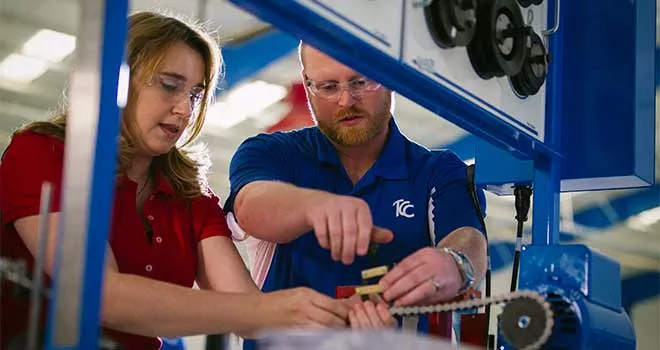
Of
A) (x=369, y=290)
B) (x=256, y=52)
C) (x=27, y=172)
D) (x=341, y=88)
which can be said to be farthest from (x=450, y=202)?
(x=256, y=52)

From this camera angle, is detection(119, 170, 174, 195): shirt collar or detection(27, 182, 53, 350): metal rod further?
detection(119, 170, 174, 195): shirt collar

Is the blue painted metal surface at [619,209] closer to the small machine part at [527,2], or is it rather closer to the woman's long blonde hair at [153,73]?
the small machine part at [527,2]

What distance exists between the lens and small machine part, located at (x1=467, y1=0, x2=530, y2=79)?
1709 mm

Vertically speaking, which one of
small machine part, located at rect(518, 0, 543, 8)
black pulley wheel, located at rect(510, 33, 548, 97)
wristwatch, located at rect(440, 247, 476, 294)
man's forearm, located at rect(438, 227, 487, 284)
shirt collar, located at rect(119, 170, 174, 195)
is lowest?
wristwatch, located at rect(440, 247, 476, 294)

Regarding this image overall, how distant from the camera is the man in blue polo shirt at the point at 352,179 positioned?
1.83m

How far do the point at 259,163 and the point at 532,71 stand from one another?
1.83 ft

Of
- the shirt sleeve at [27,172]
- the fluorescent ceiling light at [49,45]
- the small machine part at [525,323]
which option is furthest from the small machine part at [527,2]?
the fluorescent ceiling light at [49,45]

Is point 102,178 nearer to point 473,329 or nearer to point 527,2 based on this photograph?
point 473,329

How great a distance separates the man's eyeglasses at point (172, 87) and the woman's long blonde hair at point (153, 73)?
1cm

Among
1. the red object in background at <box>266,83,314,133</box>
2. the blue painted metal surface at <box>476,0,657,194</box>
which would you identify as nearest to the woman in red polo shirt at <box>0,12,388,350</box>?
the blue painted metal surface at <box>476,0,657,194</box>

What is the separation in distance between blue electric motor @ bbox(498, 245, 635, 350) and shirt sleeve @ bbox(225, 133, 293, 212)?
51 centimetres

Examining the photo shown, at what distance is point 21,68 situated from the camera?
497 centimetres

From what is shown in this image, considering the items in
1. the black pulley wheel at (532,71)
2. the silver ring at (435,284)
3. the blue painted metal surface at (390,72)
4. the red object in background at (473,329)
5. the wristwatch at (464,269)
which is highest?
the black pulley wheel at (532,71)

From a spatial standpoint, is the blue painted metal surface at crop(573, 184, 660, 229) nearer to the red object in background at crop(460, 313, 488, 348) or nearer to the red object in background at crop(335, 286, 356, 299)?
the red object in background at crop(460, 313, 488, 348)
